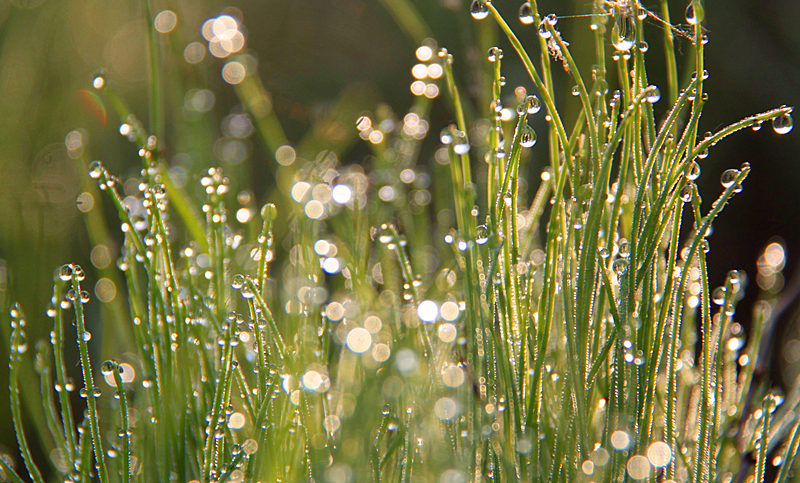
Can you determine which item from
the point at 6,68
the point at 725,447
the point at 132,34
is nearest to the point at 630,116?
the point at 725,447

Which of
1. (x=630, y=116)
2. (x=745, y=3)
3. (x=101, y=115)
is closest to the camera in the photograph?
(x=630, y=116)

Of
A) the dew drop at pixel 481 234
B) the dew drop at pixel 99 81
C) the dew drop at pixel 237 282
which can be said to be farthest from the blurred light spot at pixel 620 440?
the dew drop at pixel 99 81

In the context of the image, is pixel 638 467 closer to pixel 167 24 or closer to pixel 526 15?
pixel 526 15

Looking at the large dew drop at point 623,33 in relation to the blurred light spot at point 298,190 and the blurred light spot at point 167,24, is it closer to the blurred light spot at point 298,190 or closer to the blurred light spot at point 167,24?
the blurred light spot at point 298,190

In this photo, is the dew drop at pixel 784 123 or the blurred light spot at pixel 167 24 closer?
the dew drop at pixel 784 123

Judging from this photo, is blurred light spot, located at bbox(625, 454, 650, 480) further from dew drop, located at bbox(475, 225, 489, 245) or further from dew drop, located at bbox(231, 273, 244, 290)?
dew drop, located at bbox(231, 273, 244, 290)

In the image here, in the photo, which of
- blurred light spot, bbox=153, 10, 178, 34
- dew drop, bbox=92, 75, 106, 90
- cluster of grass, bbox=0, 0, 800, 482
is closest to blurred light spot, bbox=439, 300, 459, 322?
cluster of grass, bbox=0, 0, 800, 482

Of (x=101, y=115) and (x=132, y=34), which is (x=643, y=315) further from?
(x=132, y=34)

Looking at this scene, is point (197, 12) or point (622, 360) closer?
point (622, 360)
